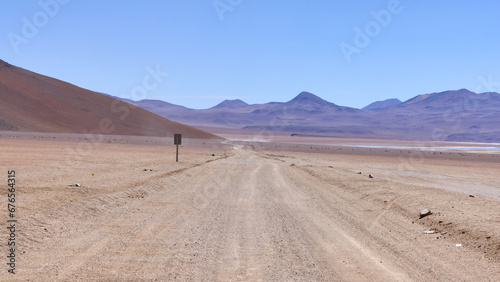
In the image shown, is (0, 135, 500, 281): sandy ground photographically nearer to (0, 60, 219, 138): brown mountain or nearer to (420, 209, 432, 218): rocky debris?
(420, 209, 432, 218): rocky debris

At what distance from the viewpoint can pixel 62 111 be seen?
99250 millimetres

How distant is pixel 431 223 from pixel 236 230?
4700 mm

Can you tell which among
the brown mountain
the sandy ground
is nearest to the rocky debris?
the sandy ground

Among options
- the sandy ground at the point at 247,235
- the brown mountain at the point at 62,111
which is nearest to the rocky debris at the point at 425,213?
the sandy ground at the point at 247,235

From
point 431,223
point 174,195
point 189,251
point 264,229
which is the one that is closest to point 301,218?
point 264,229

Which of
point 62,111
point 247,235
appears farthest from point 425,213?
point 62,111

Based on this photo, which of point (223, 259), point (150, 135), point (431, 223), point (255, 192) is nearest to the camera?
point (223, 259)

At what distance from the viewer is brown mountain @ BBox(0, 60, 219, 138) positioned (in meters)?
86.9

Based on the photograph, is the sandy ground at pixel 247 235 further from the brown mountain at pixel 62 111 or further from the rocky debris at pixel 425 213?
the brown mountain at pixel 62 111

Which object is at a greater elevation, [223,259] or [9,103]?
[9,103]

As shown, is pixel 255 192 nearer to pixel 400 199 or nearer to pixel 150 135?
pixel 400 199

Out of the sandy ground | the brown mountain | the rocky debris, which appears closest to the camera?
the sandy ground

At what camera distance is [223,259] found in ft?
25.4

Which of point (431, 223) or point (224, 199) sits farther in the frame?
point (224, 199)
